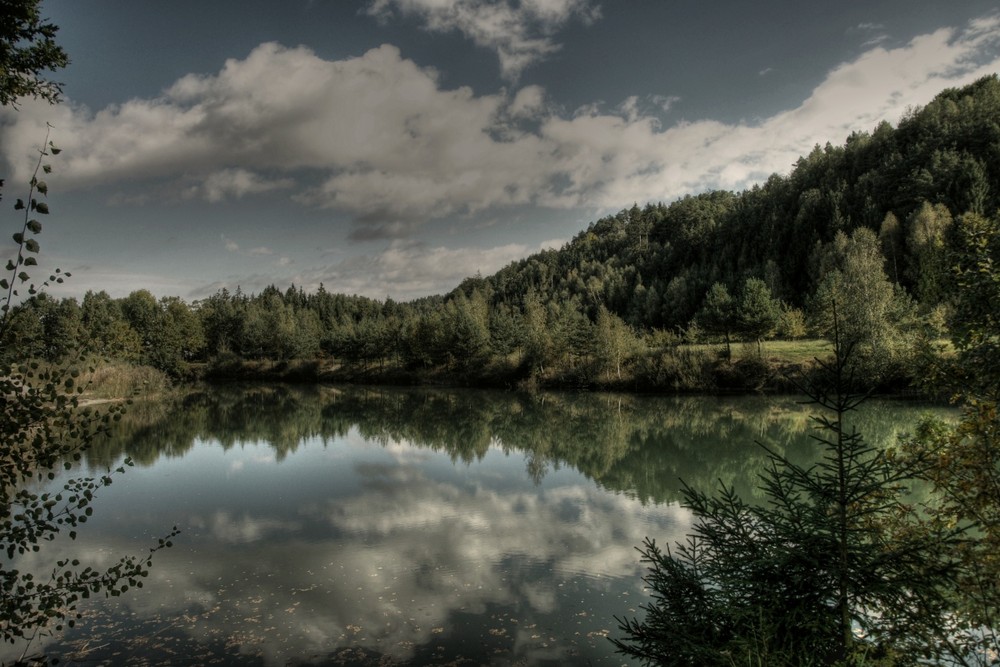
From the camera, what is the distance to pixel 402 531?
16703 mm

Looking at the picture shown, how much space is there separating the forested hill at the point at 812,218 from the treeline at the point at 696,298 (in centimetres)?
Result: 35

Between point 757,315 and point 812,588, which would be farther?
point 757,315

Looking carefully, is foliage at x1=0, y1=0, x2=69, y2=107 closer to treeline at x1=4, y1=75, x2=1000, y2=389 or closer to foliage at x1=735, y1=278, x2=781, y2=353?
treeline at x1=4, y1=75, x2=1000, y2=389

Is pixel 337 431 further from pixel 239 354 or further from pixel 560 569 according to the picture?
pixel 239 354

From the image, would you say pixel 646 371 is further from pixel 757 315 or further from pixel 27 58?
pixel 27 58

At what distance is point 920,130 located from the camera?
328 ft

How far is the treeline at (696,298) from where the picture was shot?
49.9 meters

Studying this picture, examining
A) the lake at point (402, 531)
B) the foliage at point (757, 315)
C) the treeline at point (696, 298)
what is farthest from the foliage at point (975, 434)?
the foliage at point (757, 315)

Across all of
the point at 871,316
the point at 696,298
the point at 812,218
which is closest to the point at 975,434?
the point at 871,316

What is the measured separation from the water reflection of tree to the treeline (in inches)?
305

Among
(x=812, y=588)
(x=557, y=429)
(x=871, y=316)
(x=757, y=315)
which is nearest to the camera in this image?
(x=812, y=588)

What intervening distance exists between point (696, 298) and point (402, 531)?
8876cm

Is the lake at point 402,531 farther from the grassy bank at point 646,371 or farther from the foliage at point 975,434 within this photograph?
the grassy bank at point 646,371

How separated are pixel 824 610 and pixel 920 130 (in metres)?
127
